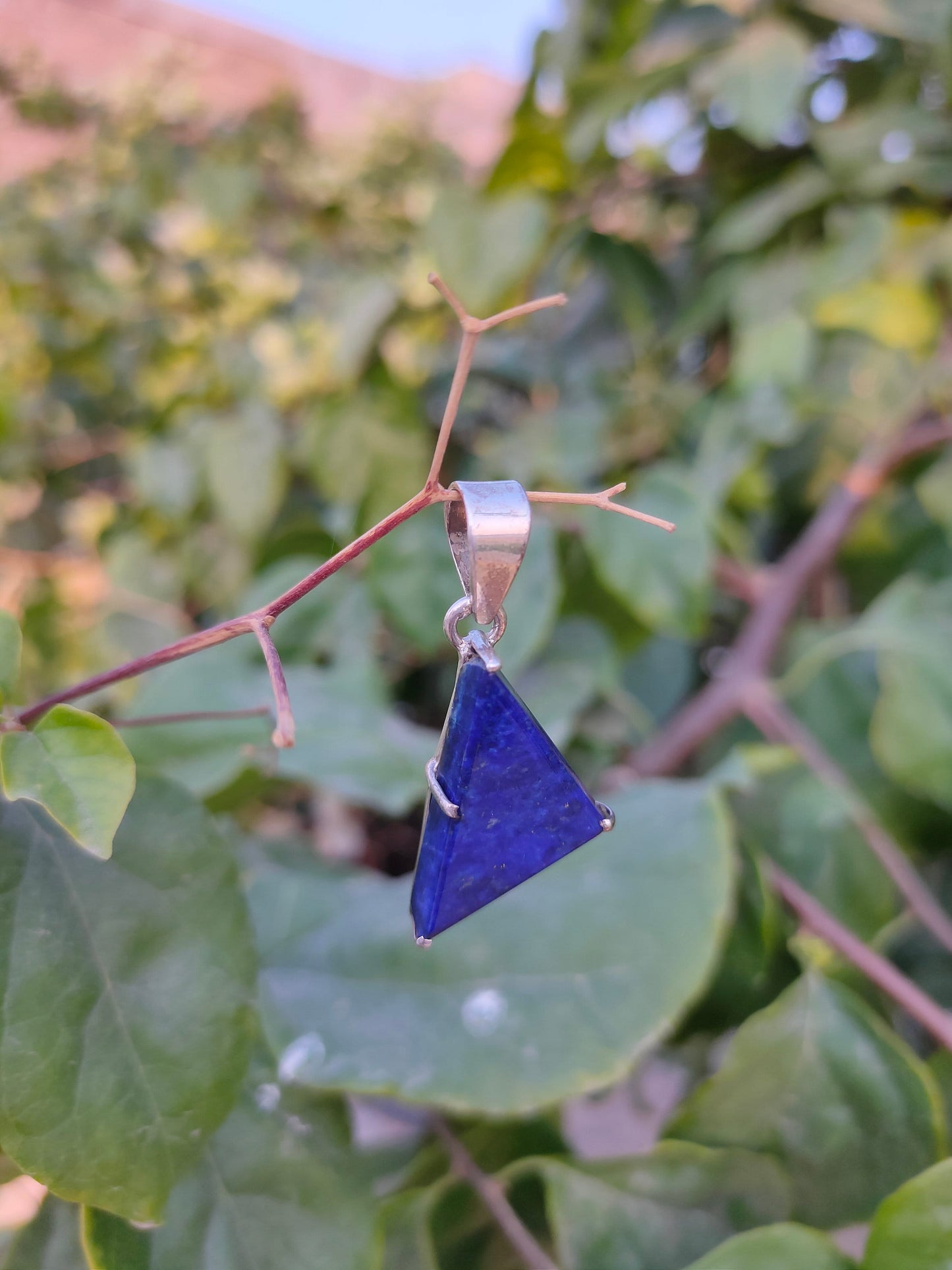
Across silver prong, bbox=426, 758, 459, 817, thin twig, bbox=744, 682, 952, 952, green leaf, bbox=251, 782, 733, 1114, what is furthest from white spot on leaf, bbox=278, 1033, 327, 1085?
thin twig, bbox=744, 682, 952, 952

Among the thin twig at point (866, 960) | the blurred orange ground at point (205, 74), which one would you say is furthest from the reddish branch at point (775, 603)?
the blurred orange ground at point (205, 74)

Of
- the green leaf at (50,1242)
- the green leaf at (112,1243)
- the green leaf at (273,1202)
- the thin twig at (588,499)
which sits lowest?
the green leaf at (50,1242)

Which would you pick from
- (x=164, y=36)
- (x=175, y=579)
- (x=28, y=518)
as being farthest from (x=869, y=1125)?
(x=164, y=36)

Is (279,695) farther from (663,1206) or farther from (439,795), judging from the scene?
(663,1206)

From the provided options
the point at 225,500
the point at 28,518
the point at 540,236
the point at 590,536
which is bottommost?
the point at 28,518

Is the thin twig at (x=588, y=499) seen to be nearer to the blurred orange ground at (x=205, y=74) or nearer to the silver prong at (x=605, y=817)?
the silver prong at (x=605, y=817)

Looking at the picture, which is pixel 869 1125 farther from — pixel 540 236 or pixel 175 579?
pixel 175 579

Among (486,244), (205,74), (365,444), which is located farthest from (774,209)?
(205,74)
